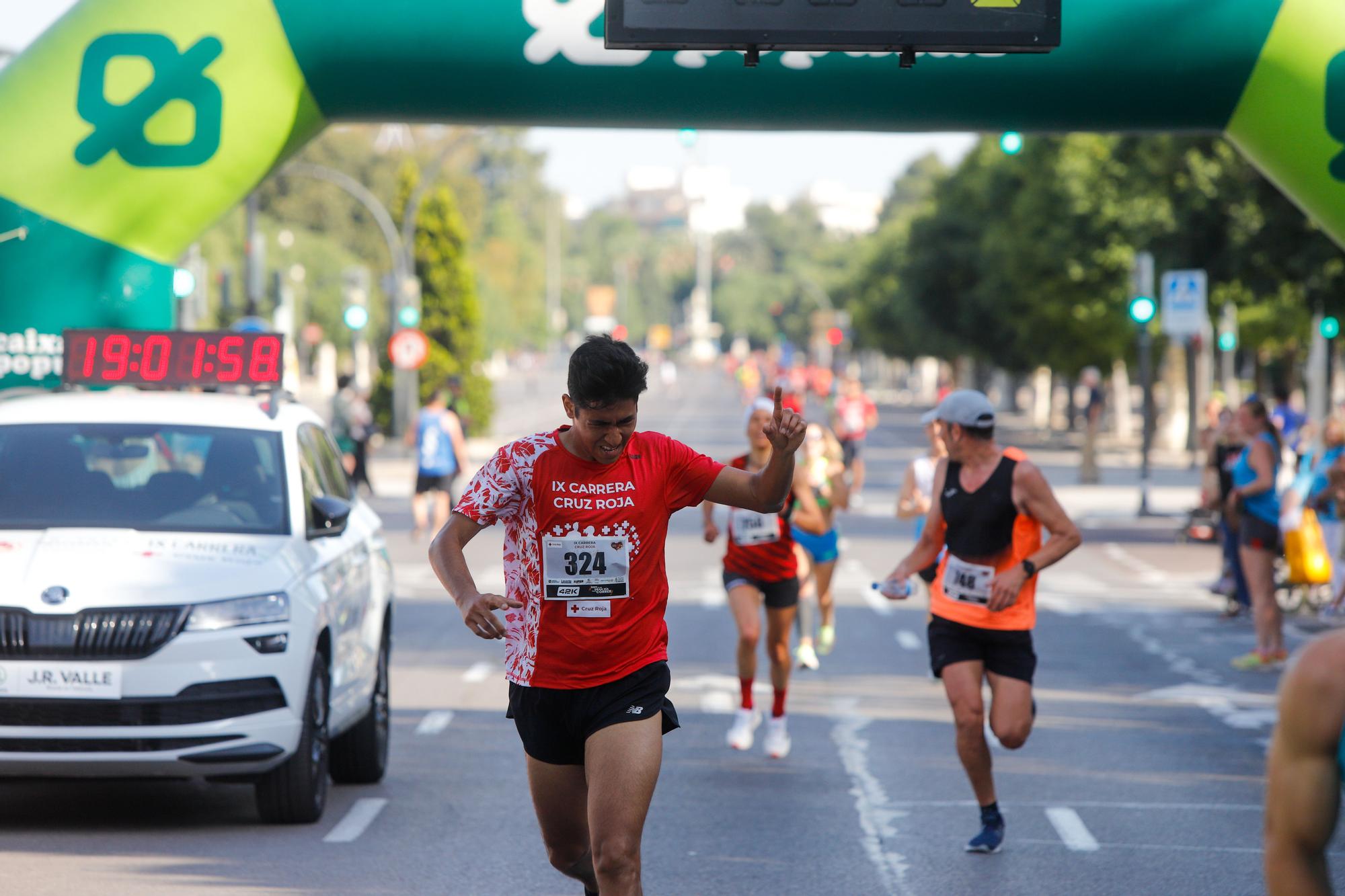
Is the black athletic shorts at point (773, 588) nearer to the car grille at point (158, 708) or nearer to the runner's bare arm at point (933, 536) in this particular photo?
the runner's bare arm at point (933, 536)

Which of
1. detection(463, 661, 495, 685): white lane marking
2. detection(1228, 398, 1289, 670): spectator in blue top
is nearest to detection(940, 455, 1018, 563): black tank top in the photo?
detection(463, 661, 495, 685): white lane marking

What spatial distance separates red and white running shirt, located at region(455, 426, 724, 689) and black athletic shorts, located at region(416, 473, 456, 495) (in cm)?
1715

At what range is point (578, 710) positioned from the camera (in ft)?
18.0

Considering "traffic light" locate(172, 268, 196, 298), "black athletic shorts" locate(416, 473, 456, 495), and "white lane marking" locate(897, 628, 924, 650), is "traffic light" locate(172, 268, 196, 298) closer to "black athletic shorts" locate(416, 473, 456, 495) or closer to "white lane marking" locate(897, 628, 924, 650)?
"white lane marking" locate(897, 628, 924, 650)

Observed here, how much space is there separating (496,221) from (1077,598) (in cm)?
10133

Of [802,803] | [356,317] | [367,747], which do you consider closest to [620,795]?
[802,803]

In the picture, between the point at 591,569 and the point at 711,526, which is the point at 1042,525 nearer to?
the point at 711,526

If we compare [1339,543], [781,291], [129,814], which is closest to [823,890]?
[129,814]

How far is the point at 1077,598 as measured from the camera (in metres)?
19.0

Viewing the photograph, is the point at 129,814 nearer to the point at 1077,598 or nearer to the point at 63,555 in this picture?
the point at 63,555

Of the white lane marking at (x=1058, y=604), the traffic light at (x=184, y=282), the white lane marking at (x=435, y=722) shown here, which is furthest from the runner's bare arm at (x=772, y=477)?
the white lane marking at (x=1058, y=604)

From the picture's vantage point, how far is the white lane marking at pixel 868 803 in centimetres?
775

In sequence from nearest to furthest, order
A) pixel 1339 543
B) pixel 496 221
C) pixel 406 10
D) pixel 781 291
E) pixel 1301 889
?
1. pixel 1301 889
2. pixel 406 10
3. pixel 1339 543
4. pixel 496 221
5. pixel 781 291

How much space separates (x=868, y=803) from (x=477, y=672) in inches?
199
